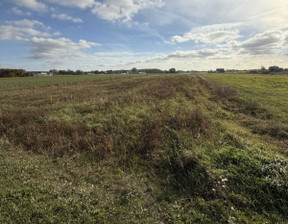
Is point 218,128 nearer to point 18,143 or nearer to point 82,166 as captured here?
point 82,166

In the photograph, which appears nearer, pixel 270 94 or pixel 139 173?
pixel 139 173

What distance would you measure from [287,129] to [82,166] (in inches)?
409

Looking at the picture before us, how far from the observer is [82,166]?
497cm

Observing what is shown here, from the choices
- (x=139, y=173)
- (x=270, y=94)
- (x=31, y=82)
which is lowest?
(x=139, y=173)

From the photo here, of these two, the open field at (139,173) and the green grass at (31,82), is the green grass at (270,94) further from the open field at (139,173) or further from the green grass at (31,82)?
the green grass at (31,82)

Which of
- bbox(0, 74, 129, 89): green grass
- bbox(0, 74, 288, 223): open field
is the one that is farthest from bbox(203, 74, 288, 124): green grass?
bbox(0, 74, 129, 89): green grass

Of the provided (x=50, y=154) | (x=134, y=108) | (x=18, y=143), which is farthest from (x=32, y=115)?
(x=134, y=108)

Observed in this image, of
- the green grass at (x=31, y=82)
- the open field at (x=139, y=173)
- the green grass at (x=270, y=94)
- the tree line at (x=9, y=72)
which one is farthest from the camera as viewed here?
the tree line at (x=9, y=72)

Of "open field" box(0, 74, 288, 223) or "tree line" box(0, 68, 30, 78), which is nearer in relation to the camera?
"open field" box(0, 74, 288, 223)

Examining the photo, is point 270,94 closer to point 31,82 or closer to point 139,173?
point 139,173

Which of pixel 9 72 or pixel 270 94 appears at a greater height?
pixel 9 72

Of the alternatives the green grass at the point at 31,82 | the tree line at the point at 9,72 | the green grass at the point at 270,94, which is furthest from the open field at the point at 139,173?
the tree line at the point at 9,72

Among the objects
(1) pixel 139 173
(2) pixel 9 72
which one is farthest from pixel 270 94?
(2) pixel 9 72

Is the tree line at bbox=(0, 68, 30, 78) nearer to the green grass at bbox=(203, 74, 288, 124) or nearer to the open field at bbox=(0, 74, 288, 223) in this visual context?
the open field at bbox=(0, 74, 288, 223)
